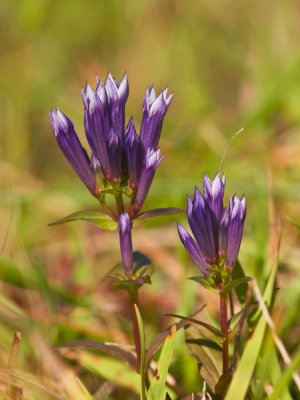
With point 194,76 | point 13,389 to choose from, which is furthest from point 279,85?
point 13,389

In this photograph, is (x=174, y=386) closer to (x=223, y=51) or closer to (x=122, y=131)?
(x=122, y=131)

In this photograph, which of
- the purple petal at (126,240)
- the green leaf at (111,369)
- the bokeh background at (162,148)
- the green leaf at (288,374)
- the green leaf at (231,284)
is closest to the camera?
the green leaf at (288,374)

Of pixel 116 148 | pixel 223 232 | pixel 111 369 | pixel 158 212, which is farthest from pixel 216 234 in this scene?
pixel 111 369

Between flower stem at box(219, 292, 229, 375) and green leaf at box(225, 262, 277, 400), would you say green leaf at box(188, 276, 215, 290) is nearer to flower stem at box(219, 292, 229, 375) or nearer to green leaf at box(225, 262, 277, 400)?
flower stem at box(219, 292, 229, 375)

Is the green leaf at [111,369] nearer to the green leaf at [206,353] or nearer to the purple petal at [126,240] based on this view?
the green leaf at [206,353]

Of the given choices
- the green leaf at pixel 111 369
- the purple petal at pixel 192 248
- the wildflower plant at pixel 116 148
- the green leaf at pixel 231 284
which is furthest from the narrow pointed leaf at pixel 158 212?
the green leaf at pixel 111 369

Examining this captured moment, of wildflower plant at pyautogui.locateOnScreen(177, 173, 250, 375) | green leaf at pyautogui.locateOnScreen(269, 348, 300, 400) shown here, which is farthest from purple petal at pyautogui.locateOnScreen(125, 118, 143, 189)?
green leaf at pyautogui.locateOnScreen(269, 348, 300, 400)

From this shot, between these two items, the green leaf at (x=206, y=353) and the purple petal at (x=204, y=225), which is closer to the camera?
the purple petal at (x=204, y=225)
